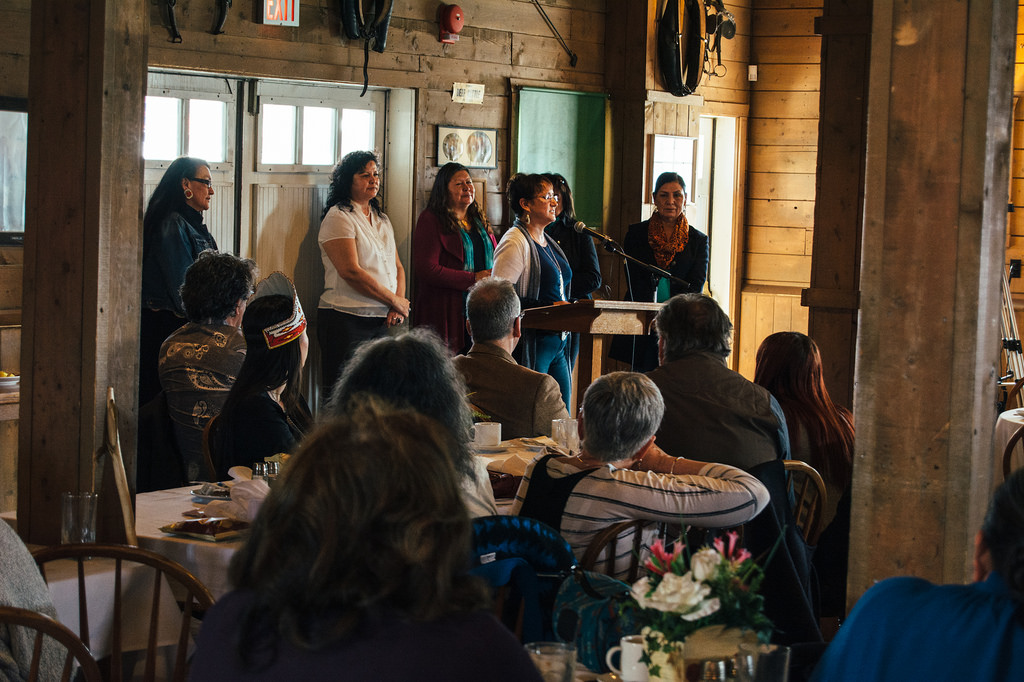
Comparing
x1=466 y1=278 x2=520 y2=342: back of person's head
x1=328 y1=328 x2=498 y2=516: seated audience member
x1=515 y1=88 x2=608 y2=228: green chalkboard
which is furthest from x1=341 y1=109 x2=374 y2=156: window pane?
x1=328 y1=328 x2=498 y2=516: seated audience member

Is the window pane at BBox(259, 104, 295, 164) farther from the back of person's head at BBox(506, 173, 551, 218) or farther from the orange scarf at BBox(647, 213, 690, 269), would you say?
the orange scarf at BBox(647, 213, 690, 269)

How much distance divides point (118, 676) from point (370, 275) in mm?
4069

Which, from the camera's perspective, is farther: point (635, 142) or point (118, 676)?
point (635, 142)

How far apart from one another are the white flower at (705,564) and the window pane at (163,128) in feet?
16.3

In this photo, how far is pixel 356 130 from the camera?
683 cm

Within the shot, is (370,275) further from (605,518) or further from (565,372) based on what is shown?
(605,518)

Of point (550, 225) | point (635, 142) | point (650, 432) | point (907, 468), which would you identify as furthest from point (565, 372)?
point (907, 468)

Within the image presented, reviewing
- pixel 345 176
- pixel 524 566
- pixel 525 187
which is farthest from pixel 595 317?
pixel 524 566

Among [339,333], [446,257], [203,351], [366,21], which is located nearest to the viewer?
[203,351]

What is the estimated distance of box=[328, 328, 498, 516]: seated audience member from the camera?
8.52ft

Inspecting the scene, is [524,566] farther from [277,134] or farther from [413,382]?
[277,134]

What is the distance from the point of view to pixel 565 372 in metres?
6.22

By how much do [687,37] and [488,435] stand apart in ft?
16.0

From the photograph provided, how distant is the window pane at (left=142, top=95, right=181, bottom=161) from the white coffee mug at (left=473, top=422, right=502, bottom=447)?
3043 mm
